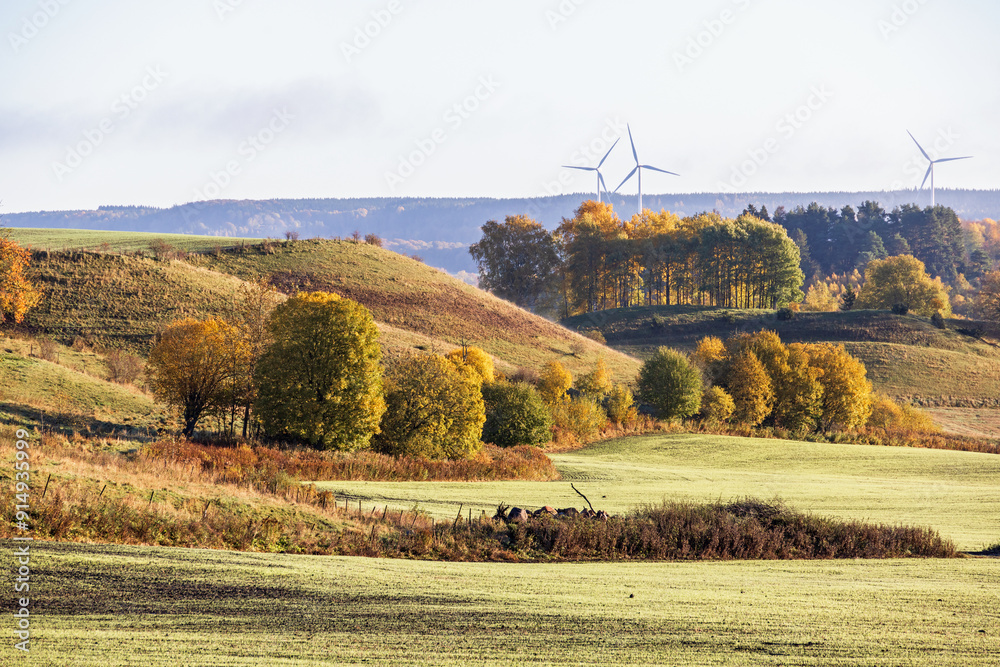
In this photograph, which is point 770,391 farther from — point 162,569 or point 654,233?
point 654,233

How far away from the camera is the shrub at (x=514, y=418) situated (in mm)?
51469

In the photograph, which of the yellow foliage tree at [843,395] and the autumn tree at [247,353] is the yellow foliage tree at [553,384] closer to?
the autumn tree at [247,353]

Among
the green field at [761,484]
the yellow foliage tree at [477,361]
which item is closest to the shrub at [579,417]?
the green field at [761,484]

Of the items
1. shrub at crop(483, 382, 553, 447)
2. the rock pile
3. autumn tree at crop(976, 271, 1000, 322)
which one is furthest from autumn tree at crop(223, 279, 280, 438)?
autumn tree at crop(976, 271, 1000, 322)

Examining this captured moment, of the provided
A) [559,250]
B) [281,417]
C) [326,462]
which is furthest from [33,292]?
[559,250]

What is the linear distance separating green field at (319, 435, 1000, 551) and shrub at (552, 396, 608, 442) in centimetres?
281

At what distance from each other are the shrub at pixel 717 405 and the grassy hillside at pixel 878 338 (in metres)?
38.7

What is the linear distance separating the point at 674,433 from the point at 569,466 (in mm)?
19413

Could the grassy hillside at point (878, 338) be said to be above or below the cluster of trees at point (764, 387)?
above

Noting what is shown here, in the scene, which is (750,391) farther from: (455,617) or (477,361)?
(455,617)

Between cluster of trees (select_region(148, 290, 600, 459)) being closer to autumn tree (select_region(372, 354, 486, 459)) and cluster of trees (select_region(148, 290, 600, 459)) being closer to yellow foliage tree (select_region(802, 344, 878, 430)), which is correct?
autumn tree (select_region(372, 354, 486, 459))

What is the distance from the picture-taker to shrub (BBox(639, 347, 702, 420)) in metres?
66.2

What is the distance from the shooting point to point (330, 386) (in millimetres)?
41000

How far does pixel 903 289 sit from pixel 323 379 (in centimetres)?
12210
